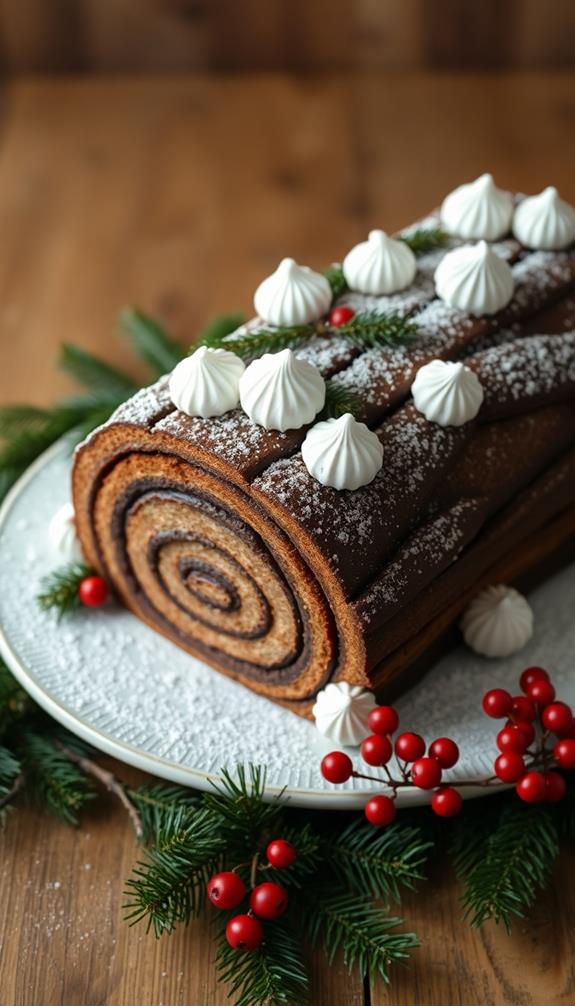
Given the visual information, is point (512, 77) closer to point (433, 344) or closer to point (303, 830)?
point (433, 344)

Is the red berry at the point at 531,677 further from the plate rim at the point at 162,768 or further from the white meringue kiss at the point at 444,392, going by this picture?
the white meringue kiss at the point at 444,392

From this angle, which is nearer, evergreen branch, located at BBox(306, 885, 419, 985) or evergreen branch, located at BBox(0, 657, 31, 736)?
evergreen branch, located at BBox(306, 885, 419, 985)

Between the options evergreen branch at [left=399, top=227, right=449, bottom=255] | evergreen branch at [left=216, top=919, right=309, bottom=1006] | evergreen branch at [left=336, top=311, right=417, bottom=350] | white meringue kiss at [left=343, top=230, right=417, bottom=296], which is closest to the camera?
evergreen branch at [left=216, top=919, right=309, bottom=1006]

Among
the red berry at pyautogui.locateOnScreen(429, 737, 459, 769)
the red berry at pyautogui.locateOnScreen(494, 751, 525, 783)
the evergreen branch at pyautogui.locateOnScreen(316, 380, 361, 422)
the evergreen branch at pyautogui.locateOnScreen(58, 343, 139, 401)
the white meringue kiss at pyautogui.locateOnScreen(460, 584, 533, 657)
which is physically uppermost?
the evergreen branch at pyautogui.locateOnScreen(316, 380, 361, 422)

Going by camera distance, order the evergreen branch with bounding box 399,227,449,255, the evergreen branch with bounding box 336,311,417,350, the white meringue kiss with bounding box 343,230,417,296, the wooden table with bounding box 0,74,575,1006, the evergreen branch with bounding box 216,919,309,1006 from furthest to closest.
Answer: the wooden table with bounding box 0,74,575,1006, the evergreen branch with bounding box 399,227,449,255, the white meringue kiss with bounding box 343,230,417,296, the evergreen branch with bounding box 336,311,417,350, the evergreen branch with bounding box 216,919,309,1006

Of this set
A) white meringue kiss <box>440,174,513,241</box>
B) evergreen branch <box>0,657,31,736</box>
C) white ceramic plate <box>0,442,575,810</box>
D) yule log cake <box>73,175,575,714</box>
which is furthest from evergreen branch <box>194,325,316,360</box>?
evergreen branch <box>0,657,31,736</box>

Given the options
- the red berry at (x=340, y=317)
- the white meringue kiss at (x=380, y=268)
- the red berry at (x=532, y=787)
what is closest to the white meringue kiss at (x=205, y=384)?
the red berry at (x=340, y=317)

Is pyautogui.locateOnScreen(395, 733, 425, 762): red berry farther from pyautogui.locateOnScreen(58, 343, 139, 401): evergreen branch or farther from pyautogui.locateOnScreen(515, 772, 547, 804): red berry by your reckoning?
pyautogui.locateOnScreen(58, 343, 139, 401): evergreen branch
